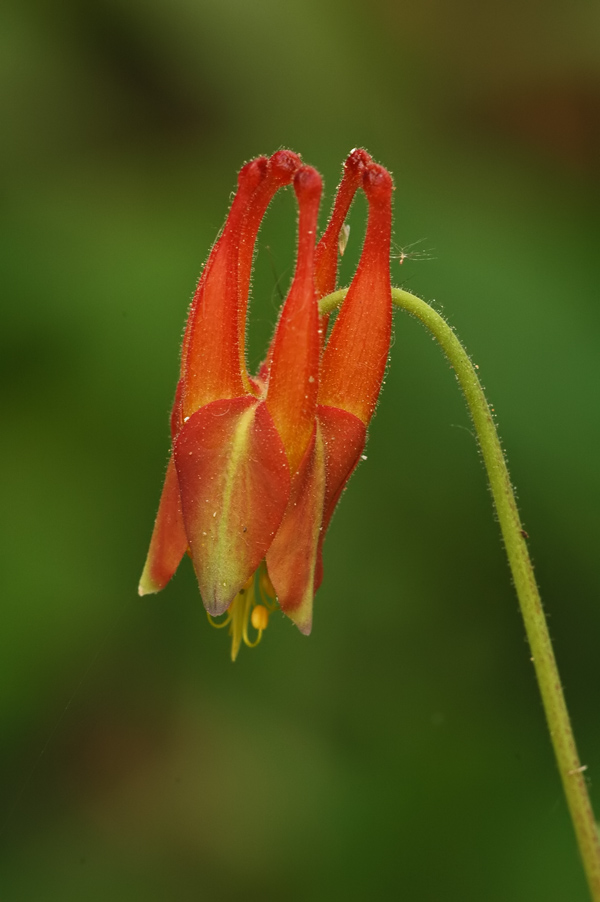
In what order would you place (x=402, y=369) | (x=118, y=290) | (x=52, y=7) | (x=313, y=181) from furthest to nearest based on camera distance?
(x=52, y=7) → (x=118, y=290) → (x=402, y=369) → (x=313, y=181)

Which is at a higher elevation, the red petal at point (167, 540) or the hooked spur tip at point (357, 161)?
the hooked spur tip at point (357, 161)

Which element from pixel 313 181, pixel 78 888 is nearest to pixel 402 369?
pixel 313 181

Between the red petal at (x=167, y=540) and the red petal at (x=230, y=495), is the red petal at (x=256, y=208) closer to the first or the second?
the red petal at (x=230, y=495)

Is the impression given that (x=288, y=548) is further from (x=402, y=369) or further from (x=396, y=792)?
(x=396, y=792)

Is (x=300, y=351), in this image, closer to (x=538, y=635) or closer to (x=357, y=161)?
(x=357, y=161)

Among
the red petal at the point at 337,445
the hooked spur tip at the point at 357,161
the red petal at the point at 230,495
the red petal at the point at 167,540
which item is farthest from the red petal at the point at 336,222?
the red petal at the point at 167,540
